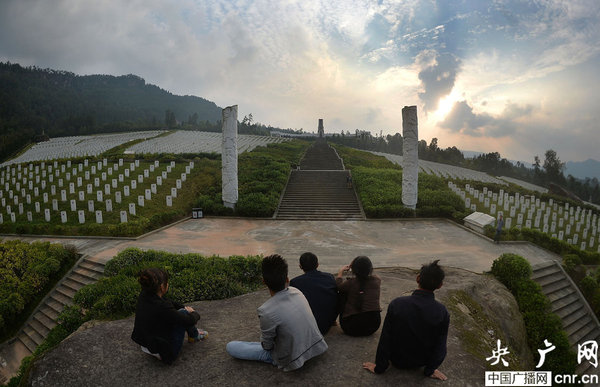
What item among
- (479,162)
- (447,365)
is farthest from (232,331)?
(479,162)

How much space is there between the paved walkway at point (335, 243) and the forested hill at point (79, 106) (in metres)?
48.2

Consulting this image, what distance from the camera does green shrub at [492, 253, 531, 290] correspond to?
8.45m

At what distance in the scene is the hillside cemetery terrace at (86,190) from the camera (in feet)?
53.8

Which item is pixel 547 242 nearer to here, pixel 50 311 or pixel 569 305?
pixel 569 305

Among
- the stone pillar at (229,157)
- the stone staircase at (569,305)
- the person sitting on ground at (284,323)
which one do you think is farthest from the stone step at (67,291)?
the stone staircase at (569,305)

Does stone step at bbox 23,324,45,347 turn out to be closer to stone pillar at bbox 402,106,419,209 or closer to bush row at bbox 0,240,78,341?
bush row at bbox 0,240,78,341

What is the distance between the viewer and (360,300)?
4.13 m

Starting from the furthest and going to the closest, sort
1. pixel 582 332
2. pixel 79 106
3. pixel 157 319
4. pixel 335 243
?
pixel 79 106, pixel 335 243, pixel 582 332, pixel 157 319

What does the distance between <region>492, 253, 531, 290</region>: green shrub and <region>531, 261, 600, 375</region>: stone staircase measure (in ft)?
4.56

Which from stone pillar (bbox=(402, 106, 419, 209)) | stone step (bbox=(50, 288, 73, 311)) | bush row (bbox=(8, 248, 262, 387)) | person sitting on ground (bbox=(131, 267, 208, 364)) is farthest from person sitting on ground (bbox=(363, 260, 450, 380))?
stone pillar (bbox=(402, 106, 419, 209))

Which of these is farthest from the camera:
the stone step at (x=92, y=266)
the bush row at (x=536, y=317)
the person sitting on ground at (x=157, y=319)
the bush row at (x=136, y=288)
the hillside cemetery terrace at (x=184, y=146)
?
the hillside cemetery terrace at (x=184, y=146)

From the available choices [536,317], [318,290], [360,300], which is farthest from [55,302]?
[536,317]

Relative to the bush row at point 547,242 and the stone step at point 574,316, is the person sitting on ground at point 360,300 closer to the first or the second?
the stone step at point 574,316

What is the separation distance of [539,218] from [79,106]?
114 meters
